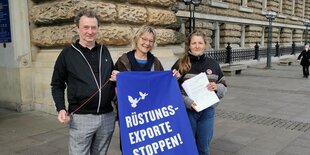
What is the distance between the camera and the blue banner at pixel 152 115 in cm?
252

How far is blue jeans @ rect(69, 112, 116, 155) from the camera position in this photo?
2557mm

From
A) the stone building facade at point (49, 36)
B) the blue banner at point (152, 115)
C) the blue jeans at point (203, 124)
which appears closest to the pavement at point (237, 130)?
the stone building facade at point (49, 36)

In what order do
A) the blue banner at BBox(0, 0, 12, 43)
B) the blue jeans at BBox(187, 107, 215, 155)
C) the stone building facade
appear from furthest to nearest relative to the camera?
1. the blue banner at BBox(0, 0, 12, 43)
2. the stone building facade
3. the blue jeans at BBox(187, 107, 215, 155)

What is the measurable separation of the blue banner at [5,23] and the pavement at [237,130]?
5.00ft

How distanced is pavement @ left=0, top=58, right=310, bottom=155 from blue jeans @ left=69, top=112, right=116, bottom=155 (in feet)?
5.11

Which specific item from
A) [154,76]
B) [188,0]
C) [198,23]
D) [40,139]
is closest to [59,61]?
[154,76]

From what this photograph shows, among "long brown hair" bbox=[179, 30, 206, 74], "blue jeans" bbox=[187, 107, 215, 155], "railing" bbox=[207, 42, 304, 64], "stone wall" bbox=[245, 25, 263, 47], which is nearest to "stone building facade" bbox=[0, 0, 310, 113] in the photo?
"long brown hair" bbox=[179, 30, 206, 74]

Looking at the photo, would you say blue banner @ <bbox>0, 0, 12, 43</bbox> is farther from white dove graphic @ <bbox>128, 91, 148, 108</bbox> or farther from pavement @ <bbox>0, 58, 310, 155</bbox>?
white dove graphic @ <bbox>128, 91, 148, 108</bbox>

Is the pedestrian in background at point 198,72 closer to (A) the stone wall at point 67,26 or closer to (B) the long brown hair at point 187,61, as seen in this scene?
(B) the long brown hair at point 187,61

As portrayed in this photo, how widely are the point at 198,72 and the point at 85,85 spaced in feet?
3.49

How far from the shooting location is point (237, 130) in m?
5.33

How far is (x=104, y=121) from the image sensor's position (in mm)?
2635

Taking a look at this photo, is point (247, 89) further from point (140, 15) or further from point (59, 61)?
point (59, 61)

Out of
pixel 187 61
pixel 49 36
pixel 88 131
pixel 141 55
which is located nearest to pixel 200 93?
pixel 187 61
